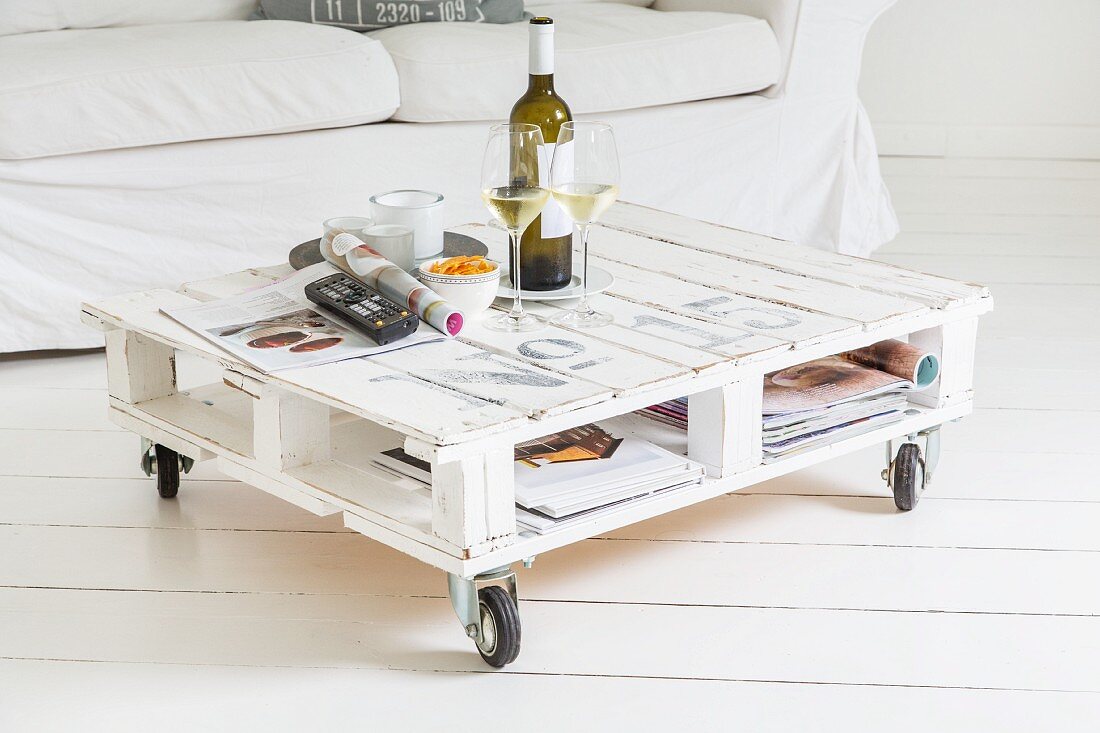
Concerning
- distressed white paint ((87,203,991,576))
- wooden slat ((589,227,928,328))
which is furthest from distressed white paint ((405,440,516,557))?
wooden slat ((589,227,928,328))

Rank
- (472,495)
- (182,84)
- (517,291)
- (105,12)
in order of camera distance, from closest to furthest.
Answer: (472,495) → (517,291) → (182,84) → (105,12)

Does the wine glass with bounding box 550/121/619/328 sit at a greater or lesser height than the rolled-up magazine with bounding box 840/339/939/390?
greater

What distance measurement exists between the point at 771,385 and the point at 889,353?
0.15m

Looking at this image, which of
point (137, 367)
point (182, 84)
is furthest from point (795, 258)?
point (182, 84)

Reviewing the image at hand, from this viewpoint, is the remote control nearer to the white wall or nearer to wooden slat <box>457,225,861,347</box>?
wooden slat <box>457,225,861,347</box>

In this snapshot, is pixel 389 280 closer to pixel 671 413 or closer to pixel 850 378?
pixel 671 413

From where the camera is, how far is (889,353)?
4.93 feet

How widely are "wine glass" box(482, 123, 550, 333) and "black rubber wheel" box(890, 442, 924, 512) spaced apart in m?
0.52

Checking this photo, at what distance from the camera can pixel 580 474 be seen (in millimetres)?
1269

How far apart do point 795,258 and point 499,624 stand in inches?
25.9

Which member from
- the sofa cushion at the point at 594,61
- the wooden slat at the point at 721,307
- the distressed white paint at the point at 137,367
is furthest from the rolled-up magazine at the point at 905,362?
the sofa cushion at the point at 594,61

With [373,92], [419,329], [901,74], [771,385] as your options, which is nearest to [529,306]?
[419,329]

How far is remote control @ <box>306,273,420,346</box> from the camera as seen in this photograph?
1286 mm

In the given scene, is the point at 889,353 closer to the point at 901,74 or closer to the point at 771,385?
the point at 771,385
